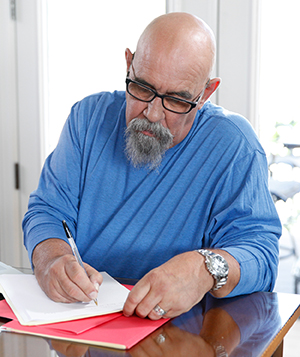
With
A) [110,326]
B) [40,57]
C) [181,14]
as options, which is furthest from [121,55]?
[110,326]

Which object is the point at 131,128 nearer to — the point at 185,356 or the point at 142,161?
the point at 142,161

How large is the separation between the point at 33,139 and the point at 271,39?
142 centimetres

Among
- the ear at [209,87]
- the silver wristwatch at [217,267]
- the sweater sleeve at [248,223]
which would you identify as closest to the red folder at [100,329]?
the silver wristwatch at [217,267]

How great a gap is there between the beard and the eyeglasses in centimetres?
6

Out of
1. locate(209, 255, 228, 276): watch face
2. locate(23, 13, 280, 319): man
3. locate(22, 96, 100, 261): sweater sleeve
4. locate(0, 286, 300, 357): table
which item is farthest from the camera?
locate(22, 96, 100, 261): sweater sleeve

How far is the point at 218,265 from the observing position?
100 cm

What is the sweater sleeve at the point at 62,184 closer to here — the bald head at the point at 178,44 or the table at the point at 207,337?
the bald head at the point at 178,44

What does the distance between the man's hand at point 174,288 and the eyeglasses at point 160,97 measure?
0.45 metres

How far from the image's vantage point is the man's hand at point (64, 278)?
944 mm

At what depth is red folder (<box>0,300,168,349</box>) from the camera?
0.80 metres

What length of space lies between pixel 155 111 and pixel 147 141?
9 cm

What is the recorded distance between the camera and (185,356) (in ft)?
2.45

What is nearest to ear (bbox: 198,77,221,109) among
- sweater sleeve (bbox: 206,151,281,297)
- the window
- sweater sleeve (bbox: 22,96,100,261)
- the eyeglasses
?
the eyeglasses

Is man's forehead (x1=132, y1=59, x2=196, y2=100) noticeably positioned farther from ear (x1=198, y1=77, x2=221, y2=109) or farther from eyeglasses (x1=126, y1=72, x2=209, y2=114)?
ear (x1=198, y1=77, x2=221, y2=109)
